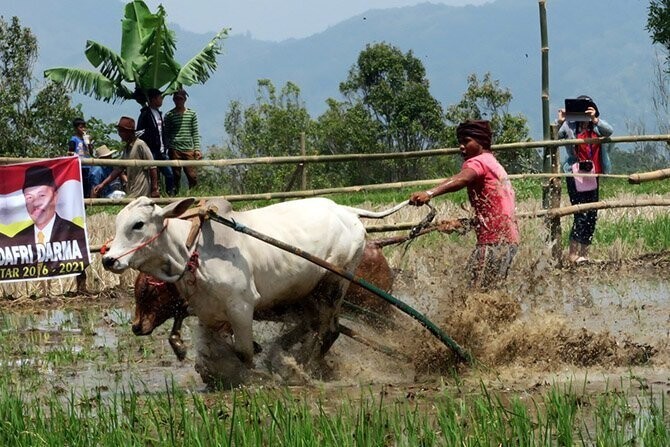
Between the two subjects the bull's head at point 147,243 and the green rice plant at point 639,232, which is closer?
the bull's head at point 147,243

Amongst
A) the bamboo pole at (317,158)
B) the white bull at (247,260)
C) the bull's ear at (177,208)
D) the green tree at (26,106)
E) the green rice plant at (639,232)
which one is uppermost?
the green tree at (26,106)

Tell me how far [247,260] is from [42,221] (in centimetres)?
392

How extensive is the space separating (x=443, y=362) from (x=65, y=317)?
3.97m

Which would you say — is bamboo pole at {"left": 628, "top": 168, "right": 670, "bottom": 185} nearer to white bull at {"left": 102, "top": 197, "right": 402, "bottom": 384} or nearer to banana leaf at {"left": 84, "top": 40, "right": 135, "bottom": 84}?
white bull at {"left": 102, "top": 197, "right": 402, "bottom": 384}

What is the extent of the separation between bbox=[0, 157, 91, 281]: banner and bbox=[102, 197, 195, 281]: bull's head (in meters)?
3.88

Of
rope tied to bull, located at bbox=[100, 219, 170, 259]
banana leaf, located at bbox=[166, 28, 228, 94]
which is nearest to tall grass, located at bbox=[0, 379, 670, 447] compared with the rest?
rope tied to bull, located at bbox=[100, 219, 170, 259]

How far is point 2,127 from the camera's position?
29.1 m

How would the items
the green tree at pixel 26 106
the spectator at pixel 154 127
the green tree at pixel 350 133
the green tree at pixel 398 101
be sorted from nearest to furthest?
the spectator at pixel 154 127 → the green tree at pixel 26 106 → the green tree at pixel 350 133 → the green tree at pixel 398 101

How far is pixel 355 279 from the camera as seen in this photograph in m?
7.22

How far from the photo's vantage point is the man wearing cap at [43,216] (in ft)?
34.6

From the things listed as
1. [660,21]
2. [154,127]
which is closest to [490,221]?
[154,127]

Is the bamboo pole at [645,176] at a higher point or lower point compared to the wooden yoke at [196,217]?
lower

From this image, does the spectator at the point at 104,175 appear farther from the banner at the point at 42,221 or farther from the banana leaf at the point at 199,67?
the banana leaf at the point at 199,67

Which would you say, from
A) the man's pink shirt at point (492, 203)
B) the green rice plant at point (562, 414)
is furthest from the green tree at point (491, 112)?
the green rice plant at point (562, 414)
